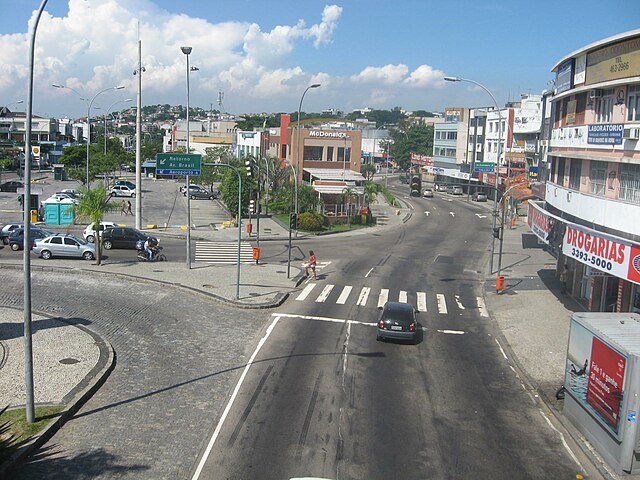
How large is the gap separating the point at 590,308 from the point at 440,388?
13.5m

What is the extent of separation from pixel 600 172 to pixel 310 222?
31.9 meters

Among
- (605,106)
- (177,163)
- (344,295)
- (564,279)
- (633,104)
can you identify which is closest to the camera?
(633,104)

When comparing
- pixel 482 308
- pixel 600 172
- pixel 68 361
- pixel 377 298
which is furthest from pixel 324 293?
pixel 68 361

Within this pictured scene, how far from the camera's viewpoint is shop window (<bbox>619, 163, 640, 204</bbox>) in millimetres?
25125

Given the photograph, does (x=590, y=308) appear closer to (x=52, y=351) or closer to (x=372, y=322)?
(x=372, y=322)

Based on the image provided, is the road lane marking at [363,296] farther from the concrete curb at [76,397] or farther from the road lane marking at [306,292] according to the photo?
the concrete curb at [76,397]

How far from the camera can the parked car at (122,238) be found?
44562 mm

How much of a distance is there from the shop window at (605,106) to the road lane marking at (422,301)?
11492 mm

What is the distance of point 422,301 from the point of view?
112 ft

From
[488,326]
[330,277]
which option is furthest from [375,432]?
[330,277]

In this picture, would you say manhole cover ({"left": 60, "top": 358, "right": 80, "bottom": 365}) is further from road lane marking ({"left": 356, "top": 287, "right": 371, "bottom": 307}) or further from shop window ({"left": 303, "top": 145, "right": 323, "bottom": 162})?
shop window ({"left": 303, "top": 145, "right": 323, "bottom": 162})

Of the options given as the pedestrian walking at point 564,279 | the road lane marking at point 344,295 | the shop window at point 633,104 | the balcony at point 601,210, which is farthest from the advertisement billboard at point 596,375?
the pedestrian walking at point 564,279

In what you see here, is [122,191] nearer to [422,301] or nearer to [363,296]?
[363,296]

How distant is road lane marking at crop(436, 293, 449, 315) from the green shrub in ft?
77.2
